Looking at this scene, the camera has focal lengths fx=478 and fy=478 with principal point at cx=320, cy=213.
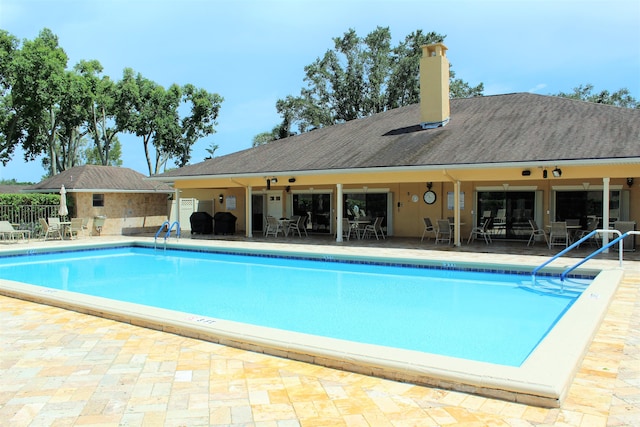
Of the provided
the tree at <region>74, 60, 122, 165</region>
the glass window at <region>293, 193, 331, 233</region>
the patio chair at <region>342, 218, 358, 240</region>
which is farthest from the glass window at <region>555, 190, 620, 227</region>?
the tree at <region>74, 60, 122, 165</region>

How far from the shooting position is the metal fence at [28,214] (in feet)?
59.5

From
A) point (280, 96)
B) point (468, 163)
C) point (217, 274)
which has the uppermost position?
point (280, 96)

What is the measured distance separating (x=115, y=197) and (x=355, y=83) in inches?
868

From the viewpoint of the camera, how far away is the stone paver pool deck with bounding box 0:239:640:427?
11.1ft

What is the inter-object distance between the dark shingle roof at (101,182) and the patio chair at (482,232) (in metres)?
13.3

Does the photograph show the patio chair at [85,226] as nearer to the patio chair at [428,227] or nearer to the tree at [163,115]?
the patio chair at [428,227]

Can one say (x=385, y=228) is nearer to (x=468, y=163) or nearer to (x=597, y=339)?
(x=468, y=163)

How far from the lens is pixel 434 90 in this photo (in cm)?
1769

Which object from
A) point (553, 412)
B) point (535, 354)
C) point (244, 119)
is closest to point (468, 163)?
point (535, 354)

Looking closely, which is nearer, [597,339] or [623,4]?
[597,339]

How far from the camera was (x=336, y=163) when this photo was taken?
1583 centimetres

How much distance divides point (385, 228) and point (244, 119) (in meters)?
21.7

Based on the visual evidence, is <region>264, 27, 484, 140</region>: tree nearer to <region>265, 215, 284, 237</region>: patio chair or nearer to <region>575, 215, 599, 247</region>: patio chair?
<region>265, 215, 284, 237</region>: patio chair

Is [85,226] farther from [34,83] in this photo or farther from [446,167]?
[446,167]
